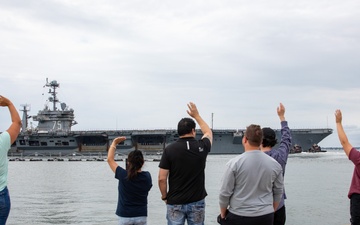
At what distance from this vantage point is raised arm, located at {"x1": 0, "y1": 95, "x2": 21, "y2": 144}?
4555 millimetres

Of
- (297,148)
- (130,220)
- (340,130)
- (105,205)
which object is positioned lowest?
(105,205)

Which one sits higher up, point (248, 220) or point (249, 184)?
point (249, 184)

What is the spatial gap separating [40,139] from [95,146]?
825 cm

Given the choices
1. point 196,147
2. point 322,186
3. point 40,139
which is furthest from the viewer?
point 40,139

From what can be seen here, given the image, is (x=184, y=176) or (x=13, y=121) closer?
(x=13, y=121)

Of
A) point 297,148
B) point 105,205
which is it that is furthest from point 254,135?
point 297,148

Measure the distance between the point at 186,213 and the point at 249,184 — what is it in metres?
1.00

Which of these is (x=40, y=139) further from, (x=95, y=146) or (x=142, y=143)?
(x=142, y=143)

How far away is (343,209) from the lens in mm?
17094

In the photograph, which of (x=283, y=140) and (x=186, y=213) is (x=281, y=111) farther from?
(x=186, y=213)

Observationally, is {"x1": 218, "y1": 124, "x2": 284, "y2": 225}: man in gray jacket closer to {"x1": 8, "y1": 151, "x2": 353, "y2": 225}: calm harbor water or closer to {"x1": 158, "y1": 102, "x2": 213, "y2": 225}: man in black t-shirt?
{"x1": 158, "y1": 102, "x2": 213, "y2": 225}: man in black t-shirt

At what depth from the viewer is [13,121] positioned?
4.64 meters

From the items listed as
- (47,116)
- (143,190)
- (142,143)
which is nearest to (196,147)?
(143,190)

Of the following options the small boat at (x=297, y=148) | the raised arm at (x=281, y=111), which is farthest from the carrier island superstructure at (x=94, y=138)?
the raised arm at (x=281, y=111)
